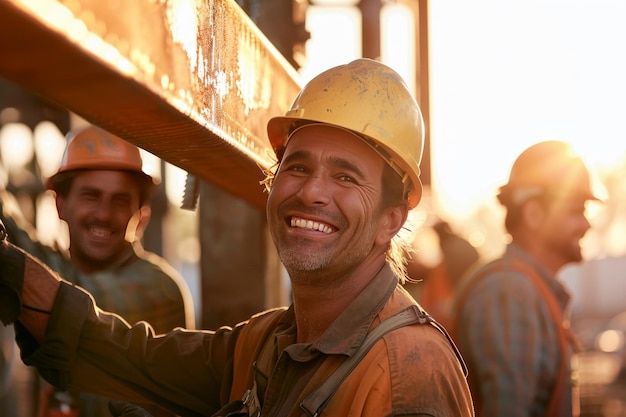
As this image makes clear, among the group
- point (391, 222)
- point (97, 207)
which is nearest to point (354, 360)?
point (391, 222)

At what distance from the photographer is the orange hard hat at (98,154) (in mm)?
4512

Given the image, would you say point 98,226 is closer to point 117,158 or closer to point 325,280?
point 117,158

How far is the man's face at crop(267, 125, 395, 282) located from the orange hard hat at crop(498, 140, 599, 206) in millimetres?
2223

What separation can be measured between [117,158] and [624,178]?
6414cm

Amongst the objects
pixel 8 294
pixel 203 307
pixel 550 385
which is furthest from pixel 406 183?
pixel 203 307

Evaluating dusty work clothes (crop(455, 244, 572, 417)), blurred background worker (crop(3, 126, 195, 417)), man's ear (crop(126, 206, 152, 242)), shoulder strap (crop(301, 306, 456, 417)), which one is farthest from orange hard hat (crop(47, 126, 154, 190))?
shoulder strap (crop(301, 306, 456, 417))

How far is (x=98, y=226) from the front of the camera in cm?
452

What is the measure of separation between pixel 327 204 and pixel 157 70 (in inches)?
46.6

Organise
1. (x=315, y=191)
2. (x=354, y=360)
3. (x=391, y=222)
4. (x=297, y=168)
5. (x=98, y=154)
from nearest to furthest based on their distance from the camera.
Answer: (x=354, y=360), (x=315, y=191), (x=297, y=168), (x=391, y=222), (x=98, y=154)

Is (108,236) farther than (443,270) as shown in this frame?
No

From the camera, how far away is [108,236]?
4.68m

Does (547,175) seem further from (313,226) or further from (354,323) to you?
(354,323)

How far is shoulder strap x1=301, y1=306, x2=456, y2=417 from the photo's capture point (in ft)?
9.45

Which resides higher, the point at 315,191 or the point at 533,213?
the point at 315,191
